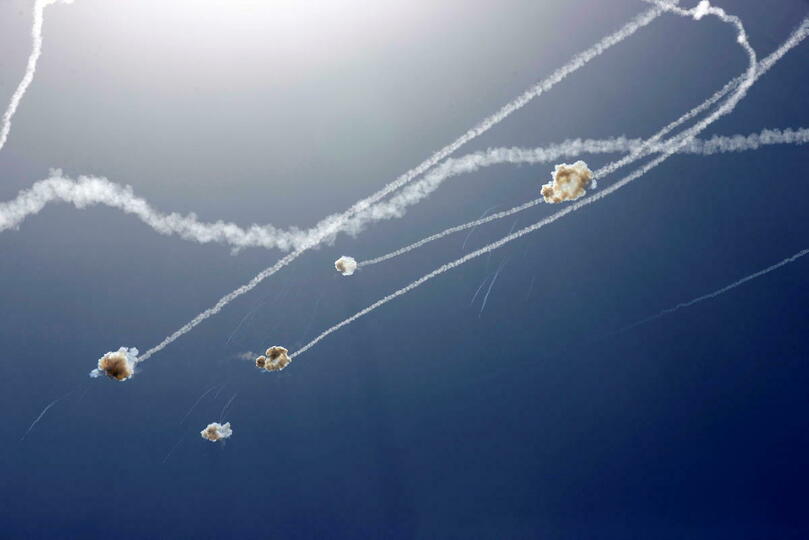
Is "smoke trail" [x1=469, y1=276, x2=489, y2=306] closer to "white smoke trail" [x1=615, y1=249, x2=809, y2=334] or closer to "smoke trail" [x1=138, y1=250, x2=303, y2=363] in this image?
"white smoke trail" [x1=615, y1=249, x2=809, y2=334]

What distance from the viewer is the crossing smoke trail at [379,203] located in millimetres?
3881

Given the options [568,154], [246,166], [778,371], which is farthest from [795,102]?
[246,166]

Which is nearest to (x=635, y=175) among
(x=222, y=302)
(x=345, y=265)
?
(x=345, y=265)

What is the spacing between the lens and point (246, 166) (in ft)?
12.9

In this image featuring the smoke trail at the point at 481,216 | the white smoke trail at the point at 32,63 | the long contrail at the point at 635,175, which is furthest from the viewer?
the smoke trail at the point at 481,216

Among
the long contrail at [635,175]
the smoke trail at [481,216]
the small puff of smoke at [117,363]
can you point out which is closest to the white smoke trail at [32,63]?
the small puff of smoke at [117,363]

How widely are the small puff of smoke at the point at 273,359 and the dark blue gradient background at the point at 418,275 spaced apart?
0.08m

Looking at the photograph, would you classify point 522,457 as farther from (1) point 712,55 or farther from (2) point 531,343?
(1) point 712,55

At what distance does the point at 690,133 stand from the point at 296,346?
10.9 feet

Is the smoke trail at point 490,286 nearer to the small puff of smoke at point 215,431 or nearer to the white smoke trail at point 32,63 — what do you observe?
the small puff of smoke at point 215,431

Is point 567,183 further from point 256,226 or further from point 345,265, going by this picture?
point 256,226

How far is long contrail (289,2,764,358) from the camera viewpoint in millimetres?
3889

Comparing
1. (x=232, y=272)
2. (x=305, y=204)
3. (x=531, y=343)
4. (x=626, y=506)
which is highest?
(x=305, y=204)

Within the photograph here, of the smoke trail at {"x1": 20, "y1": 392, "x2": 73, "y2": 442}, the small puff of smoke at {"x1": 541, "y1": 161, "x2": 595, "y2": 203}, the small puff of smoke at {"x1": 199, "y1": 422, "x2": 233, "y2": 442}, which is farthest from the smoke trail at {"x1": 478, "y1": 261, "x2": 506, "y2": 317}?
the smoke trail at {"x1": 20, "y1": 392, "x2": 73, "y2": 442}
